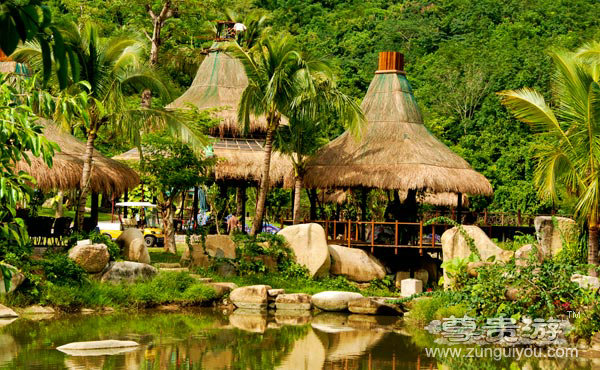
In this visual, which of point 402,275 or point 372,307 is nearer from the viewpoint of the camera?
point 372,307

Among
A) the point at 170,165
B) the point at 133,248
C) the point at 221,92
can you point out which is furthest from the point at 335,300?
the point at 221,92

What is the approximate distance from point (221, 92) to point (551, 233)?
10821 millimetres

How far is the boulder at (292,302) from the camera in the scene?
16531 millimetres

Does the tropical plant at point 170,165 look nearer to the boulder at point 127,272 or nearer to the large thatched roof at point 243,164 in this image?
the large thatched roof at point 243,164

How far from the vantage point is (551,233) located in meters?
16.9

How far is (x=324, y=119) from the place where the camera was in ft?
68.6

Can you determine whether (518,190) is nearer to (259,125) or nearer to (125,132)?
(259,125)

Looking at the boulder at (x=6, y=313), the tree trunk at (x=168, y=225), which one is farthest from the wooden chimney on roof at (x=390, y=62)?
the boulder at (x=6, y=313)

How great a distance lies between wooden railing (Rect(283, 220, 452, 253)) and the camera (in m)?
19.8

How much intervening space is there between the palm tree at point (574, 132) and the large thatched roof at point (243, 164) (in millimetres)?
8122

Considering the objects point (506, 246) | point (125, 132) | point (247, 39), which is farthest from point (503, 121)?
point (125, 132)

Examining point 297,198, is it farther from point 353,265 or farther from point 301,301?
point 301,301

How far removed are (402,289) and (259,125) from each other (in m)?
7.90

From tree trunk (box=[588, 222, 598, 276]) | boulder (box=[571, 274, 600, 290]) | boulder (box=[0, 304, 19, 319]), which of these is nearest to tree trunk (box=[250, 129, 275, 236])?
boulder (box=[0, 304, 19, 319])
